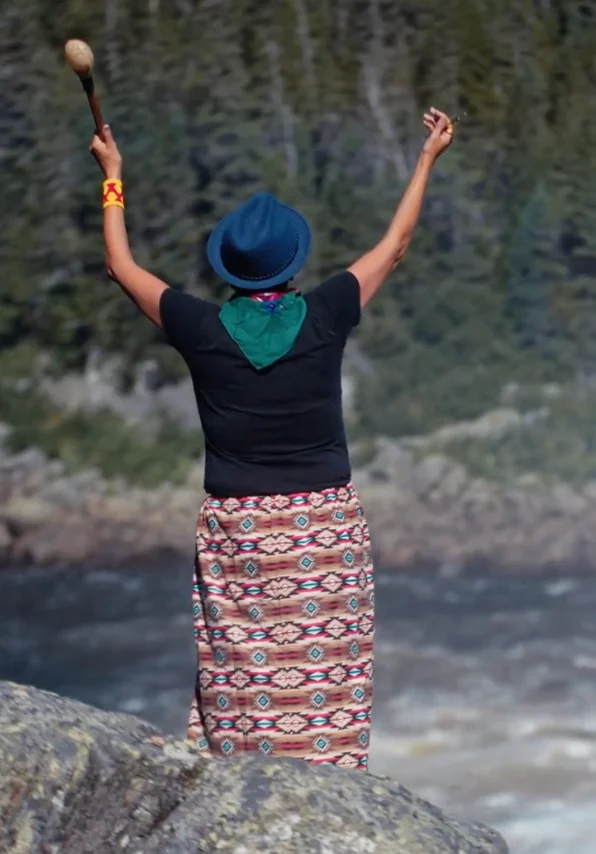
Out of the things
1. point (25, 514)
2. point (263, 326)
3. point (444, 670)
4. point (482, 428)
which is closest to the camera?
point (263, 326)

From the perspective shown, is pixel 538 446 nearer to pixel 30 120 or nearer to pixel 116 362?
pixel 116 362

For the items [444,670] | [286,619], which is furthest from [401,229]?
[444,670]

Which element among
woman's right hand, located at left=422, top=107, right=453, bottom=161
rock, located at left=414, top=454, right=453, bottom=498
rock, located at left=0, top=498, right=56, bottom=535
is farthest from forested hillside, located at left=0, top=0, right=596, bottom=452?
woman's right hand, located at left=422, top=107, right=453, bottom=161

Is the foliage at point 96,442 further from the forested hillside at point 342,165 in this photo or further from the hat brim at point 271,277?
the hat brim at point 271,277

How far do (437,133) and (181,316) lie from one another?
0.49 meters

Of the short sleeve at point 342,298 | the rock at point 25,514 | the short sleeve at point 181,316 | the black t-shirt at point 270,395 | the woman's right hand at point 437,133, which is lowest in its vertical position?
the black t-shirt at point 270,395

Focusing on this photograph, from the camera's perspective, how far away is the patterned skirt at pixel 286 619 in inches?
73.6

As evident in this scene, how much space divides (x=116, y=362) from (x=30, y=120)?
Answer: 2.92ft

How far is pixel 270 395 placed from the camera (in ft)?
6.10

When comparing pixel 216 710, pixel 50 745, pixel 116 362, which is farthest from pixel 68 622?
pixel 50 745

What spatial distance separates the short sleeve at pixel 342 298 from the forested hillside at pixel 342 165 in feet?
9.78

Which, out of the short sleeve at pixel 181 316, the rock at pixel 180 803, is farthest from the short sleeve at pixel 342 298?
the rock at pixel 180 803

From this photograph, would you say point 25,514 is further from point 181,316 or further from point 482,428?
point 181,316

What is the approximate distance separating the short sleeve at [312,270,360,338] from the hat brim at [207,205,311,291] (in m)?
0.05
